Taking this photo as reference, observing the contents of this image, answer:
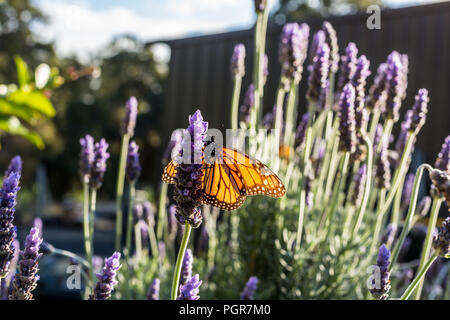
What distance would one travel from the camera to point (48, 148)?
1628 cm

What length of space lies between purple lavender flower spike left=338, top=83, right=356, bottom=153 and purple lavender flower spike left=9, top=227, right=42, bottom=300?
81 centimetres

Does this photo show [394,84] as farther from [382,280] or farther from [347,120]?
[382,280]

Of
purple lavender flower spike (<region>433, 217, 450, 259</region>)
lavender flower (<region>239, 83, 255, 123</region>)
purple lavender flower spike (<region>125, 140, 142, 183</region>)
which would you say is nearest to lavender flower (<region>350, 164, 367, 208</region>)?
lavender flower (<region>239, 83, 255, 123</region>)

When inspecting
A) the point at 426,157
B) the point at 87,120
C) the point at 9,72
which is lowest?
the point at 426,157

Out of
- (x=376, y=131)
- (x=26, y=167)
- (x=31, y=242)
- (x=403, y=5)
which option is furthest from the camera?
(x=26, y=167)

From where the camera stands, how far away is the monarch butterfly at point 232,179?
1.00 m

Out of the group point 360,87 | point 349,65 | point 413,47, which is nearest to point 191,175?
point 360,87

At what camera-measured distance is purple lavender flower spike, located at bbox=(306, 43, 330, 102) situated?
1.52m

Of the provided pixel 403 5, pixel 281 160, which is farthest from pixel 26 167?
pixel 281 160

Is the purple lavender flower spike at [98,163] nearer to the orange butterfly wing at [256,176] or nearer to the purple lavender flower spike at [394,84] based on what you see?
the orange butterfly wing at [256,176]

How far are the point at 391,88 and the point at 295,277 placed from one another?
27.0 inches

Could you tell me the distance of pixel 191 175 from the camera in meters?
0.83

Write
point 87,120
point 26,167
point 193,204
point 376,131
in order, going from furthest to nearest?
point 87,120 → point 26,167 → point 376,131 → point 193,204
